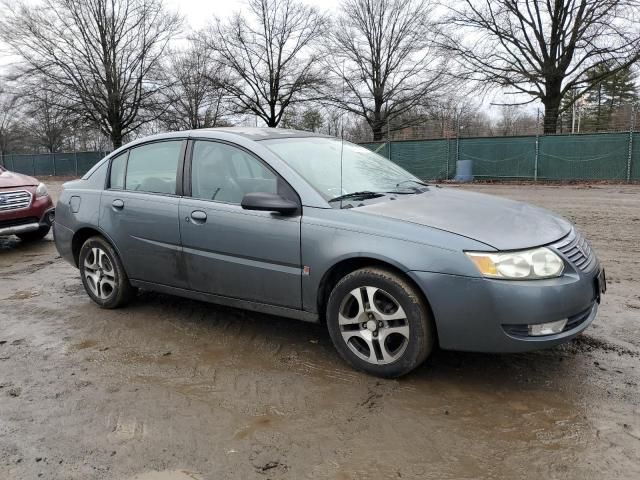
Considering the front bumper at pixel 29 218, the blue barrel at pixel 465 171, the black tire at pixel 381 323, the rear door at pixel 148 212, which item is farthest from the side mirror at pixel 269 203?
the blue barrel at pixel 465 171

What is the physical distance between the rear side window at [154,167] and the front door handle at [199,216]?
1.20 ft

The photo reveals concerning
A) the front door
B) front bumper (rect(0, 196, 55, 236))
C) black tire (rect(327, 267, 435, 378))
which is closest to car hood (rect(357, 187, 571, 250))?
black tire (rect(327, 267, 435, 378))

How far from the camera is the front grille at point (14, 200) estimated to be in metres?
7.47

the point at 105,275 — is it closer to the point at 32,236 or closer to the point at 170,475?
the point at 170,475

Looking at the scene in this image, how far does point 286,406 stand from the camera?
2.95m

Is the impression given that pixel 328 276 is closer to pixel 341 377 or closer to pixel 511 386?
pixel 341 377

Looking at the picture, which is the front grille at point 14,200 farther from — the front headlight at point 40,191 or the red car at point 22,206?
the front headlight at point 40,191

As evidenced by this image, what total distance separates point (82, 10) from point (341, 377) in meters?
34.2

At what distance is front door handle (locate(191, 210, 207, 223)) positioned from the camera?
3.85m

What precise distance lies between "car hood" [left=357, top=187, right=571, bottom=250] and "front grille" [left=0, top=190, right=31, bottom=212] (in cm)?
633

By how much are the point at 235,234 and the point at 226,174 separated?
0.53m

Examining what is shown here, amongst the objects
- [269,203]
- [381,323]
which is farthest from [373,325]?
[269,203]

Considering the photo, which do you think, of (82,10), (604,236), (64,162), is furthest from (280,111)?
(604,236)

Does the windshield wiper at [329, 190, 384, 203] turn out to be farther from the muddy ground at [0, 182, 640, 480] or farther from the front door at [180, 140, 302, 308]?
the muddy ground at [0, 182, 640, 480]
